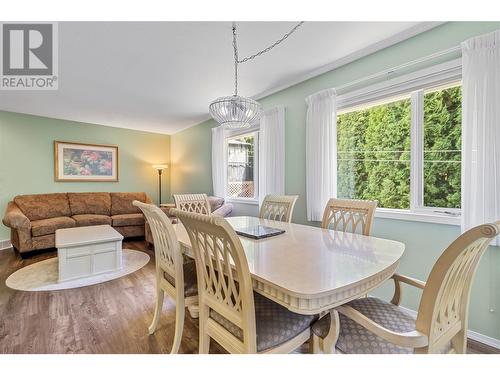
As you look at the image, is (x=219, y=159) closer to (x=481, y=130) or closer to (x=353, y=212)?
(x=353, y=212)

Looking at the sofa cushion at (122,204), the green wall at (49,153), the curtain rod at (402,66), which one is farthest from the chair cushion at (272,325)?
the green wall at (49,153)

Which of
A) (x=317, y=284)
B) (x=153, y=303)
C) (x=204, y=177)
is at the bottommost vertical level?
(x=153, y=303)

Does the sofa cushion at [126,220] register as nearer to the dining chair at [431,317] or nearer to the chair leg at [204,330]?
the chair leg at [204,330]

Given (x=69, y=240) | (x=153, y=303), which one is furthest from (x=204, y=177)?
(x=153, y=303)

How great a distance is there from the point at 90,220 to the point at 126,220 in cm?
55

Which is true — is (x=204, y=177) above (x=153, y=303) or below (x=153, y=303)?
above

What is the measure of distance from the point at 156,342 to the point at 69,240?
188 cm

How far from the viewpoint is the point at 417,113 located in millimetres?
2008

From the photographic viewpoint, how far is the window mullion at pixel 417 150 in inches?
78.5

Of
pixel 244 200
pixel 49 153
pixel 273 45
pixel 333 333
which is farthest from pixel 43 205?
pixel 333 333

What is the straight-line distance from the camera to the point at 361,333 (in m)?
1.03

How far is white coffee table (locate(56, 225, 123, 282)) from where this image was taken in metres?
2.68
